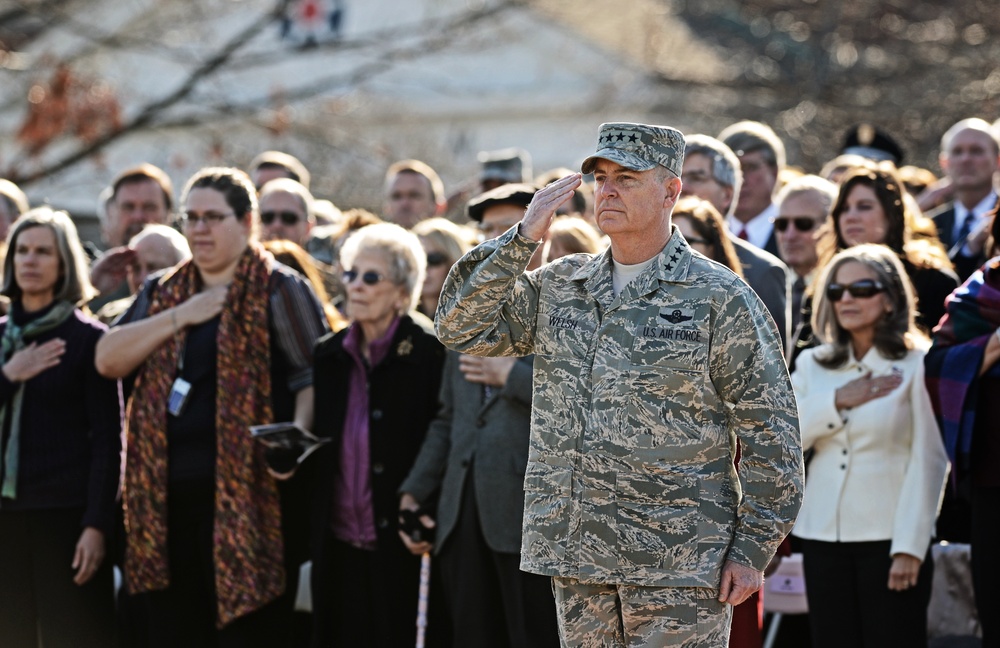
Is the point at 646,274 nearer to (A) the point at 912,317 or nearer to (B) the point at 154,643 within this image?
(A) the point at 912,317

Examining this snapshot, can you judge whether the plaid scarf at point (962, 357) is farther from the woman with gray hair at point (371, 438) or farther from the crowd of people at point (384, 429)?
the woman with gray hair at point (371, 438)

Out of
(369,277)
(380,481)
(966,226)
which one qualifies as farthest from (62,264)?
(966,226)

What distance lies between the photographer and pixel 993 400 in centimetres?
619

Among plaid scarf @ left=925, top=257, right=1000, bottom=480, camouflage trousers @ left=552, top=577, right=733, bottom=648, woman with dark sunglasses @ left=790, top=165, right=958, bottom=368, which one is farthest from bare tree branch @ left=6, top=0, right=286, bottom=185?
camouflage trousers @ left=552, top=577, right=733, bottom=648

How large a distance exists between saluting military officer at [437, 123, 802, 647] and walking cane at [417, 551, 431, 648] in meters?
2.27

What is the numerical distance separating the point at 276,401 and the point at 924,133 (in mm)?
11747

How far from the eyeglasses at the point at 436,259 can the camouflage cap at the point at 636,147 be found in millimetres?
3040

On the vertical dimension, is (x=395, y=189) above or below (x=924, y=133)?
below

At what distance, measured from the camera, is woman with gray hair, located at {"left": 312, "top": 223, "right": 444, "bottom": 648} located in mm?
6859

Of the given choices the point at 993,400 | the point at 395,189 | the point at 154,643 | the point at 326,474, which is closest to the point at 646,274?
the point at 993,400

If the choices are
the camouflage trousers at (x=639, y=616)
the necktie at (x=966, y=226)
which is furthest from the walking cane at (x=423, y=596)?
the necktie at (x=966, y=226)

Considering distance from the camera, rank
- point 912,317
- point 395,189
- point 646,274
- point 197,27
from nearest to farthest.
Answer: point 646,274
point 912,317
point 395,189
point 197,27

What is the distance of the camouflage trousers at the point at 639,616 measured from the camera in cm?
454

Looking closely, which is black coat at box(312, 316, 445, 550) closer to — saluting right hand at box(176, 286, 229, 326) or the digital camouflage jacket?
saluting right hand at box(176, 286, 229, 326)
